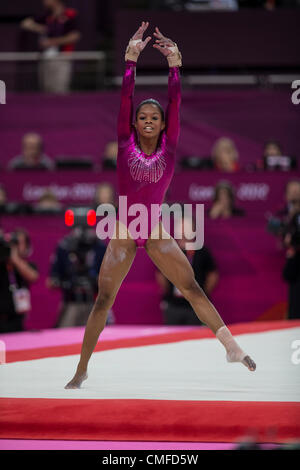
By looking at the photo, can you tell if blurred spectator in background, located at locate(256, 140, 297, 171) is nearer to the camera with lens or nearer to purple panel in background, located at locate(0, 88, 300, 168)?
purple panel in background, located at locate(0, 88, 300, 168)

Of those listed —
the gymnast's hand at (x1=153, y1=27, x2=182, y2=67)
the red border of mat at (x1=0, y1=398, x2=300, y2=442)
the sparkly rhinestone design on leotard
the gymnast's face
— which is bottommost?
the red border of mat at (x1=0, y1=398, x2=300, y2=442)

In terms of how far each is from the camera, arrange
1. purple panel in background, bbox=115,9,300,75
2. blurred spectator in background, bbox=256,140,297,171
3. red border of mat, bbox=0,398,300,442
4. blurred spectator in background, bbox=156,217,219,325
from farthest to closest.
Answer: purple panel in background, bbox=115,9,300,75 → blurred spectator in background, bbox=256,140,297,171 → blurred spectator in background, bbox=156,217,219,325 → red border of mat, bbox=0,398,300,442

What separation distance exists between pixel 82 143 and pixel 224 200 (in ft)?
10.9

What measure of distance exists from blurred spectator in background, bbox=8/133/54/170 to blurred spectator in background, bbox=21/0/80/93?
4.51ft

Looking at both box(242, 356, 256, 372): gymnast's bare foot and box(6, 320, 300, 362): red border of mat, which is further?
box(6, 320, 300, 362): red border of mat

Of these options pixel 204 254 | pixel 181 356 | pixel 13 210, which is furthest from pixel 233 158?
pixel 181 356

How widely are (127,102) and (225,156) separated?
4445mm

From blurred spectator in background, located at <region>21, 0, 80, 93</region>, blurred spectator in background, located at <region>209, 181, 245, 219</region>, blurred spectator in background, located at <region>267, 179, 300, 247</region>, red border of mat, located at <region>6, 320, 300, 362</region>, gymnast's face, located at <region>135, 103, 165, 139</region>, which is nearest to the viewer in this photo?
gymnast's face, located at <region>135, 103, 165, 139</region>

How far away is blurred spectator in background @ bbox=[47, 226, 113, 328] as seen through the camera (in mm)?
5965

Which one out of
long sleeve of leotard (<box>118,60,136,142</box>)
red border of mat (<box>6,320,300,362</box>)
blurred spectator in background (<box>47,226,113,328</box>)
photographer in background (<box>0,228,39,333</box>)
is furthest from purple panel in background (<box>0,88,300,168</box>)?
long sleeve of leotard (<box>118,60,136,142</box>)

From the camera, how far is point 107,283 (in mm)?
3891

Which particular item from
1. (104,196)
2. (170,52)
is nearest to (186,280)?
(170,52)

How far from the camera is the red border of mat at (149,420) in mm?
3066

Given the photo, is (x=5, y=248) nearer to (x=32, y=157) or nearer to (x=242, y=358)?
(x=32, y=157)
